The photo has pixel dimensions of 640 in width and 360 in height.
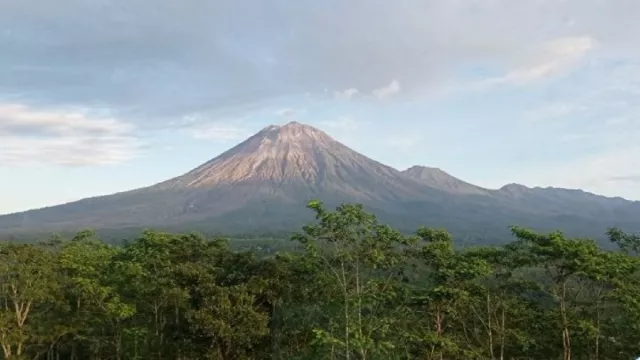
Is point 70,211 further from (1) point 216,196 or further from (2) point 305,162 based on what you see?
(2) point 305,162

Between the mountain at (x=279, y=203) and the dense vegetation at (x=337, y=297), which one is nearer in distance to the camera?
the dense vegetation at (x=337, y=297)

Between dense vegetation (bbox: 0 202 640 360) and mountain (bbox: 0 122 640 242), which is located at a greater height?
mountain (bbox: 0 122 640 242)

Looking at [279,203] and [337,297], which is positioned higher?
[279,203]

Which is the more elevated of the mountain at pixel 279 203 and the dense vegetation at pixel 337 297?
the mountain at pixel 279 203

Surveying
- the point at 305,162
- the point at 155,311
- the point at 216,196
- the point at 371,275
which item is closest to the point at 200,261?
the point at 155,311

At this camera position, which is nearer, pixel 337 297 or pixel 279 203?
pixel 337 297

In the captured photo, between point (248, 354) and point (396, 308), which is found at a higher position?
point (396, 308)

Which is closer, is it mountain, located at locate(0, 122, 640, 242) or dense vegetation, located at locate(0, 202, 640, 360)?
dense vegetation, located at locate(0, 202, 640, 360)

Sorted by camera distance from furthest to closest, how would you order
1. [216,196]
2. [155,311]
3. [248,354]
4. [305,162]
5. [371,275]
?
[305,162], [216,196], [155,311], [248,354], [371,275]
